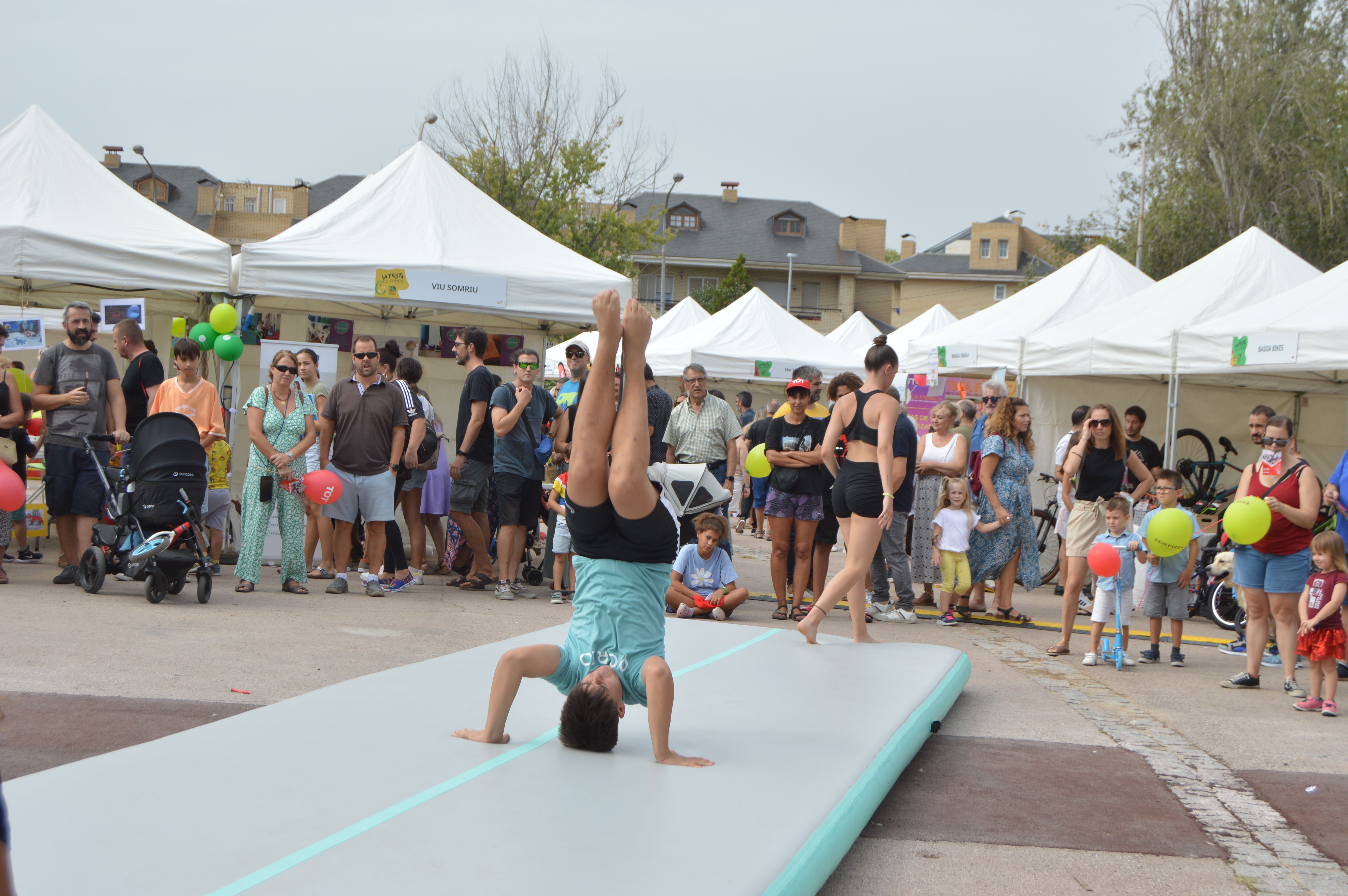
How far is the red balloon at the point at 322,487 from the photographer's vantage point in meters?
8.12

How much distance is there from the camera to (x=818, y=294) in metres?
59.4

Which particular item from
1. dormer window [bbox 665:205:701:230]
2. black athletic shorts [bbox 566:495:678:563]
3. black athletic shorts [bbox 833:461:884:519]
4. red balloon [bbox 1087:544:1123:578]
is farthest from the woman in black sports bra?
dormer window [bbox 665:205:701:230]

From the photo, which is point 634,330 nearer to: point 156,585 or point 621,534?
point 621,534

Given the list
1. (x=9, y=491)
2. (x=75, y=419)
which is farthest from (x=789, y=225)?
(x=9, y=491)

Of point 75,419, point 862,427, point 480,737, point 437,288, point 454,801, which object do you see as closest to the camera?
point 454,801

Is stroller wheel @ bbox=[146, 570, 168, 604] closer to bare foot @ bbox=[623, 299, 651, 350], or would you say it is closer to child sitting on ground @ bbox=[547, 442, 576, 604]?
child sitting on ground @ bbox=[547, 442, 576, 604]

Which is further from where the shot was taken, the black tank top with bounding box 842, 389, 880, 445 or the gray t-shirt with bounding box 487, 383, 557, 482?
the gray t-shirt with bounding box 487, 383, 557, 482

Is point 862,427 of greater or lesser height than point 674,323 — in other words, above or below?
below

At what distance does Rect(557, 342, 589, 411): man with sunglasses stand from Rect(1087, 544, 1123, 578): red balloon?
147 inches

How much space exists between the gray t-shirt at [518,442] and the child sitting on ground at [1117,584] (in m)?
4.18

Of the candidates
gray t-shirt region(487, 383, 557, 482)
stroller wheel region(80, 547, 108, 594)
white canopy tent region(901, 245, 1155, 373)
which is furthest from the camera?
white canopy tent region(901, 245, 1155, 373)

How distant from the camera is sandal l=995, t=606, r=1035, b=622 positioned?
9.25 meters

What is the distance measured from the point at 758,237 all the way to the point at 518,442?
2112 inches

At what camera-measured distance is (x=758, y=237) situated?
60719mm
